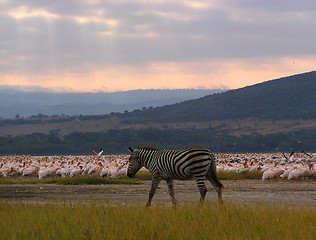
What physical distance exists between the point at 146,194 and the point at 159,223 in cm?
1128

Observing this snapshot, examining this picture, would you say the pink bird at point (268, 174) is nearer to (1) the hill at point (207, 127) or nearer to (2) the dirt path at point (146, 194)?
(2) the dirt path at point (146, 194)

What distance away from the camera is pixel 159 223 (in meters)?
14.0

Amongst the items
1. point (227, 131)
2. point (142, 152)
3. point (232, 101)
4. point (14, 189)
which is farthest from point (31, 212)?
point (232, 101)

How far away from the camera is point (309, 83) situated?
189m

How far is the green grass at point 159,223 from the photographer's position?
12.9 metres

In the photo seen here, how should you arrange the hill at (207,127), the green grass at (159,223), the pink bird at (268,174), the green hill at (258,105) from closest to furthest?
the green grass at (159,223) → the pink bird at (268,174) → the hill at (207,127) → the green hill at (258,105)

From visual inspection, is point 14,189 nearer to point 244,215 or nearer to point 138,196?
point 138,196

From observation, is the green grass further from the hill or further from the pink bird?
the hill

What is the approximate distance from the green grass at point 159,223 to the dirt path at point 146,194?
5.69 m

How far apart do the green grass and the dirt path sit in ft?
18.7

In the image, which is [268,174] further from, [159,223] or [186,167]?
[159,223]

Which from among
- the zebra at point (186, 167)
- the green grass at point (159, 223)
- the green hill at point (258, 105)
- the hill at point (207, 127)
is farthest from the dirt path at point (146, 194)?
the green hill at point (258, 105)

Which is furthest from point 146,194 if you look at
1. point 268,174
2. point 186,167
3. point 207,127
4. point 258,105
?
point 258,105

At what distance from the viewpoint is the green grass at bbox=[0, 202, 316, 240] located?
1288 cm
